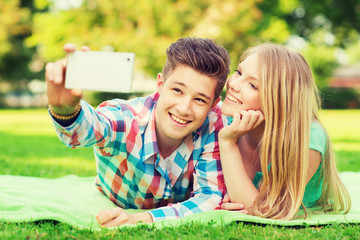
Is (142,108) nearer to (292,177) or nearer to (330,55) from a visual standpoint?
(292,177)

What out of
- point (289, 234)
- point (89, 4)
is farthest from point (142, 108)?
point (89, 4)

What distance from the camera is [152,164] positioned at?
3.06m

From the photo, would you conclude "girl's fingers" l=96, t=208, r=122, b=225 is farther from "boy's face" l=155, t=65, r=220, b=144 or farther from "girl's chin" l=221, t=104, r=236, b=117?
"girl's chin" l=221, t=104, r=236, b=117

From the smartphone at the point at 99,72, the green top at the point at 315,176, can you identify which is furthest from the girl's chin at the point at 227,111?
the smartphone at the point at 99,72

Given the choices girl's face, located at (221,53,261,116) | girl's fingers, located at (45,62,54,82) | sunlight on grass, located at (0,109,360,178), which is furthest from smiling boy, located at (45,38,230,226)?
sunlight on grass, located at (0,109,360,178)

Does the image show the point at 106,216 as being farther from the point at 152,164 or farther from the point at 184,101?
A: the point at 184,101

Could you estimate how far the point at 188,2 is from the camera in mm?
21016

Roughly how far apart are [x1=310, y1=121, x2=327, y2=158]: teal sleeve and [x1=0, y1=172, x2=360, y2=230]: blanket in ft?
1.59

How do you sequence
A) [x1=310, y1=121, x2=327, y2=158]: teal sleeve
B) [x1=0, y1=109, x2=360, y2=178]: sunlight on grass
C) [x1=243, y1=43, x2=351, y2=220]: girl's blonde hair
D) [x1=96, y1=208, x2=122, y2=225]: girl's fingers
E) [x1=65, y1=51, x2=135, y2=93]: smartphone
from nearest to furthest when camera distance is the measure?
[x1=65, y1=51, x2=135, y2=93]: smartphone → [x1=96, y1=208, x2=122, y2=225]: girl's fingers → [x1=243, y1=43, x2=351, y2=220]: girl's blonde hair → [x1=310, y1=121, x2=327, y2=158]: teal sleeve → [x1=0, y1=109, x2=360, y2=178]: sunlight on grass

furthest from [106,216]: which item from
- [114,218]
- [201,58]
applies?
[201,58]

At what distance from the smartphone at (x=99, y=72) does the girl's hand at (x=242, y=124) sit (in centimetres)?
108

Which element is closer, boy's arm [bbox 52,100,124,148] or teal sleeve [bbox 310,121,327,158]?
boy's arm [bbox 52,100,124,148]

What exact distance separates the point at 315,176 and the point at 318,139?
366 millimetres

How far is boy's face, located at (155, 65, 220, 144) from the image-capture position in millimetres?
2908
